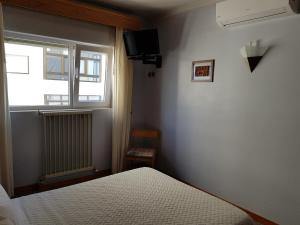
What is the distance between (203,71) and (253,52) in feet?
2.16

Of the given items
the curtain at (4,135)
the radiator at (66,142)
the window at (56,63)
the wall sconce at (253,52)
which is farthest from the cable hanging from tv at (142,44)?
the curtain at (4,135)

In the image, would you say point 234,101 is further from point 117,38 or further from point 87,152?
point 87,152

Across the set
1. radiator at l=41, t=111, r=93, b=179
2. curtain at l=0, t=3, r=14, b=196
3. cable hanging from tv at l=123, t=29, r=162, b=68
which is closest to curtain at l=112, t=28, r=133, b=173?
cable hanging from tv at l=123, t=29, r=162, b=68

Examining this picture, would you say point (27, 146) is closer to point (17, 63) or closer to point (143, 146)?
point (17, 63)

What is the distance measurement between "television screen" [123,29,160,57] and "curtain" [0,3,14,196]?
144 cm

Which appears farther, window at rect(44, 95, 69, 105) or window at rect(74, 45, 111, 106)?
window at rect(74, 45, 111, 106)

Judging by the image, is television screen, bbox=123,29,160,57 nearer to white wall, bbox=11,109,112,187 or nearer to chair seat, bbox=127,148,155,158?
chair seat, bbox=127,148,155,158

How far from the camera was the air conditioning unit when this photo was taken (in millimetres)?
1969

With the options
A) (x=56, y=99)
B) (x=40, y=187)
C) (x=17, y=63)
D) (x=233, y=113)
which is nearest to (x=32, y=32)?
(x=17, y=63)

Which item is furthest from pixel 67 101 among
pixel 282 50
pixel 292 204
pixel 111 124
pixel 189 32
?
pixel 292 204

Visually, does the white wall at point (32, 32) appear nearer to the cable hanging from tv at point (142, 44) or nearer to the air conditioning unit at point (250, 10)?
the cable hanging from tv at point (142, 44)

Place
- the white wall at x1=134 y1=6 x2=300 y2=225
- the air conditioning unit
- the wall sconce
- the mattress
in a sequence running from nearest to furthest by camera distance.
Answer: the mattress < the air conditioning unit < the white wall at x1=134 y1=6 x2=300 y2=225 < the wall sconce

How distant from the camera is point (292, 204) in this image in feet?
7.01

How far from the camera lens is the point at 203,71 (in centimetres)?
282
